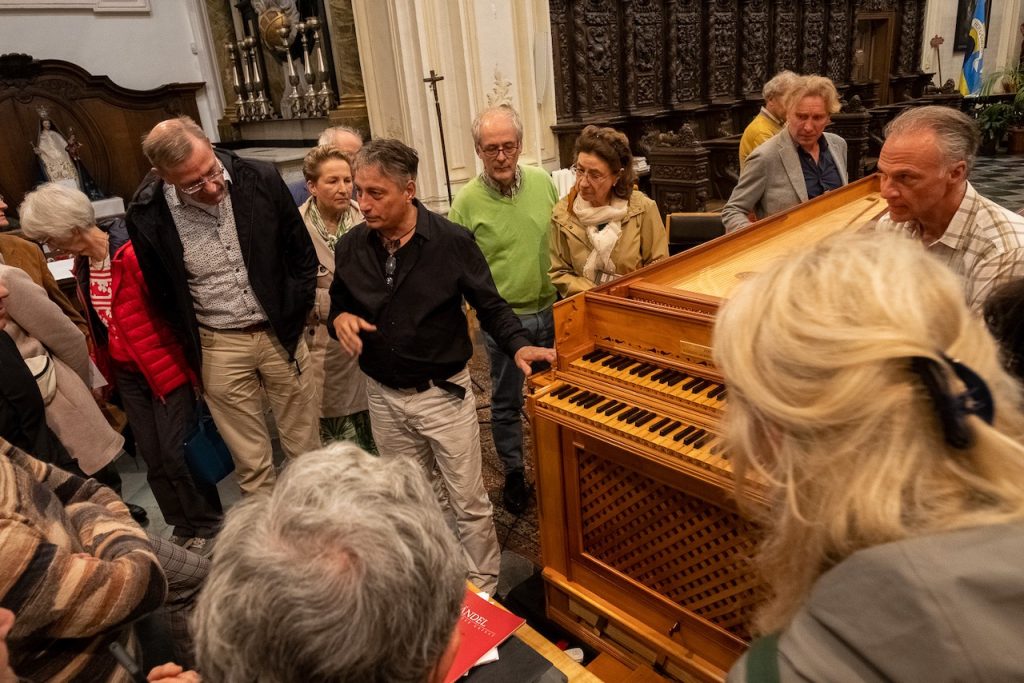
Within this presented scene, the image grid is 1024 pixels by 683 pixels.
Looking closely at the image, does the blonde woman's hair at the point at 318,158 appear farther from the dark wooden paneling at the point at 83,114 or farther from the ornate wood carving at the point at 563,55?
the dark wooden paneling at the point at 83,114

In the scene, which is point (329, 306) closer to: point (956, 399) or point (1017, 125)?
point (956, 399)

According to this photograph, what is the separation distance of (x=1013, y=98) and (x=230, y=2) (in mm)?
14334

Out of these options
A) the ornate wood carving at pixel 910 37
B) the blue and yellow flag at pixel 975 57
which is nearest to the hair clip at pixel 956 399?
the ornate wood carving at pixel 910 37

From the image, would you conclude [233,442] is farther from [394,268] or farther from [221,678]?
[221,678]

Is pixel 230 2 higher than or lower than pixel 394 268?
higher

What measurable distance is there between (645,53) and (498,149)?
593 centimetres

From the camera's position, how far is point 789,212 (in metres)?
3.15

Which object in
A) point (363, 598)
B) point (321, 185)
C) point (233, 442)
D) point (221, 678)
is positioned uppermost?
point (321, 185)

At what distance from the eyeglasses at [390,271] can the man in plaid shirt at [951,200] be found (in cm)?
165

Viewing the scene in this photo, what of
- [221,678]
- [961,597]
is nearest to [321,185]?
[221,678]

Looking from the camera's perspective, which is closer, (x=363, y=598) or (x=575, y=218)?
(x=363, y=598)

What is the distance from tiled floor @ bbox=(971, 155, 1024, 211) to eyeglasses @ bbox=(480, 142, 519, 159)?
8.16m

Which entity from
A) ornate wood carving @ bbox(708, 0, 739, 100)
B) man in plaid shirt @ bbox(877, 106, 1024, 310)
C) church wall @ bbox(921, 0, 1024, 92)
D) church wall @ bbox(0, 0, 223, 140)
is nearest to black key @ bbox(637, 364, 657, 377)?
man in plaid shirt @ bbox(877, 106, 1024, 310)

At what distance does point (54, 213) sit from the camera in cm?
279
